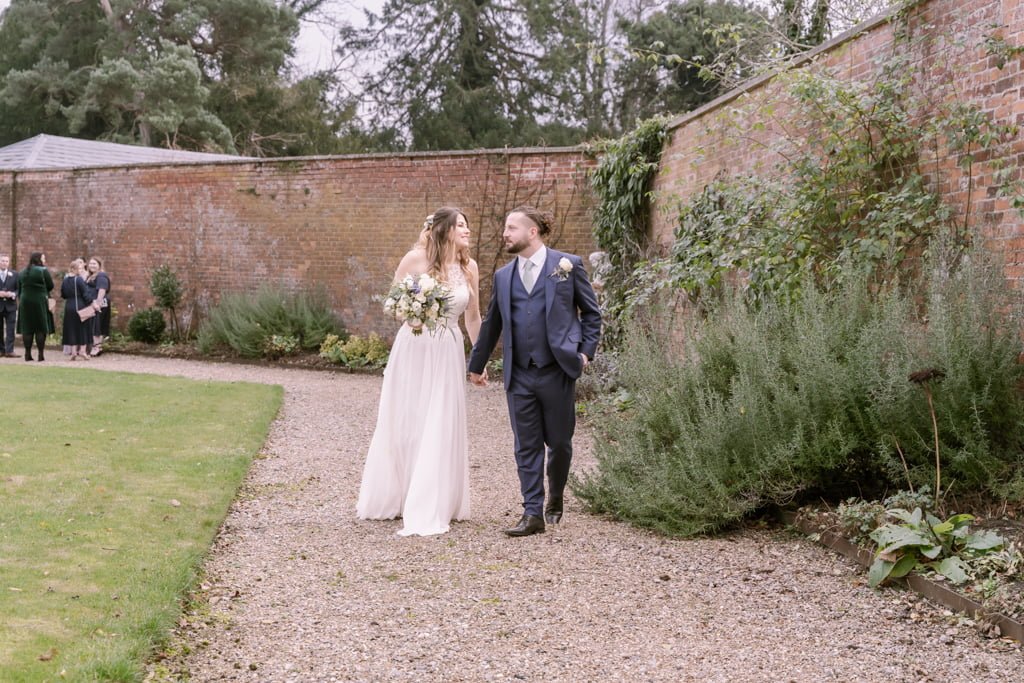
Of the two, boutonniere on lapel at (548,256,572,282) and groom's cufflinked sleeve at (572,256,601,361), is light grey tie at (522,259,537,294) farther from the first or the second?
groom's cufflinked sleeve at (572,256,601,361)

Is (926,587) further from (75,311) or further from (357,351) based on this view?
(75,311)

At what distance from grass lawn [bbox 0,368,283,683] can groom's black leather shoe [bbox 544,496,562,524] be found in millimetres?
1850

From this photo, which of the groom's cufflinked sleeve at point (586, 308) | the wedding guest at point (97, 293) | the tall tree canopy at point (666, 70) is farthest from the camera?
the tall tree canopy at point (666, 70)

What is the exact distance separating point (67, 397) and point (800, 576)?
26.9 feet

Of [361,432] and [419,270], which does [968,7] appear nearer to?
[419,270]

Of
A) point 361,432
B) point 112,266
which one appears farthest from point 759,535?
point 112,266

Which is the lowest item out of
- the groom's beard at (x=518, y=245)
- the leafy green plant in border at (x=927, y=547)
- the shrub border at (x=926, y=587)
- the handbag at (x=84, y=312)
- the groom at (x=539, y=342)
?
the shrub border at (x=926, y=587)

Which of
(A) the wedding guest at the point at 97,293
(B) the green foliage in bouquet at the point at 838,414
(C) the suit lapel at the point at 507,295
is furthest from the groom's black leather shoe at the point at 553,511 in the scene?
(A) the wedding guest at the point at 97,293

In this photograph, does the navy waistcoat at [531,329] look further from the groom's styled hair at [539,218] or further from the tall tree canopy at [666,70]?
the tall tree canopy at [666,70]

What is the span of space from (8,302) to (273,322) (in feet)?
13.6

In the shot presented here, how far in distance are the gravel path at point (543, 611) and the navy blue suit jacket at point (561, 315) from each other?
0.98m

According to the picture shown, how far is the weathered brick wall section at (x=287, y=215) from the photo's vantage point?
14562 mm

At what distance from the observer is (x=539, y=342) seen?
18.1 feet

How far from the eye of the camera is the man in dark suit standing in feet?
51.1
